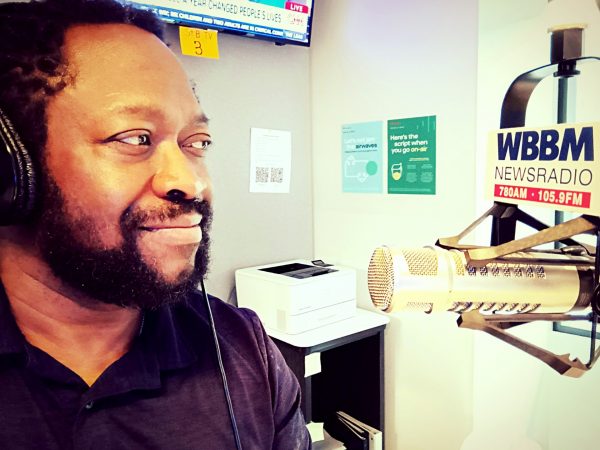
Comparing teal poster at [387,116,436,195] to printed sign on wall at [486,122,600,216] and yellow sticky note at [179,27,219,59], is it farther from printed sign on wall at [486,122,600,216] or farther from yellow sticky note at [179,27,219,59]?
printed sign on wall at [486,122,600,216]

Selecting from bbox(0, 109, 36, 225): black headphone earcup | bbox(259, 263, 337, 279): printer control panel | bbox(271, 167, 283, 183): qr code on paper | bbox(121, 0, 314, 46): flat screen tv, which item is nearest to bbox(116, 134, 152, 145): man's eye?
bbox(0, 109, 36, 225): black headphone earcup

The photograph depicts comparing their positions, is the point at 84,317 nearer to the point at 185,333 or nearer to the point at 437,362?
the point at 185,333

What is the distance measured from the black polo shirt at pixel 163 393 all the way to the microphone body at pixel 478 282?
0.35 m

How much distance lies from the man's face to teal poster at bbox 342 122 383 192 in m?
1.33

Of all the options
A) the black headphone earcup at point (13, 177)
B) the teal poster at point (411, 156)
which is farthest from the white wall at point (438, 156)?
the black headphone earcup at point (13, 177)

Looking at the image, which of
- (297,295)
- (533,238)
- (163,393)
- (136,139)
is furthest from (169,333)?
(297,295)

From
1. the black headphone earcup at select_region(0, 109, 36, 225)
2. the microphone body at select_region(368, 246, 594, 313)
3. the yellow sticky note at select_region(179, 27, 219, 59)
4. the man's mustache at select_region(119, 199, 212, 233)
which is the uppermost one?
the yellow sticky note at select_region(179, 27, 219, 59)

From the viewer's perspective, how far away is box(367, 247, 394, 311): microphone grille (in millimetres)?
592

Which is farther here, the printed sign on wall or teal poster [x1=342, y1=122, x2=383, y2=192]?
teal poster [x1=342, y1=122, x2=383, y2=192]

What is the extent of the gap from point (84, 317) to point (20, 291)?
0.30 feet

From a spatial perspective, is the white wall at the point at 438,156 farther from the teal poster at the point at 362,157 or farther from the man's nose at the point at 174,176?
the man's nose at the point at 174,176

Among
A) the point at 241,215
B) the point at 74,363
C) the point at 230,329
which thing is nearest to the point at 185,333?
the point at 230,329

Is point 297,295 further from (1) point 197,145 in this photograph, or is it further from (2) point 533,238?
(2) point 533,238

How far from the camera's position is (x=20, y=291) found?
0.69 m
